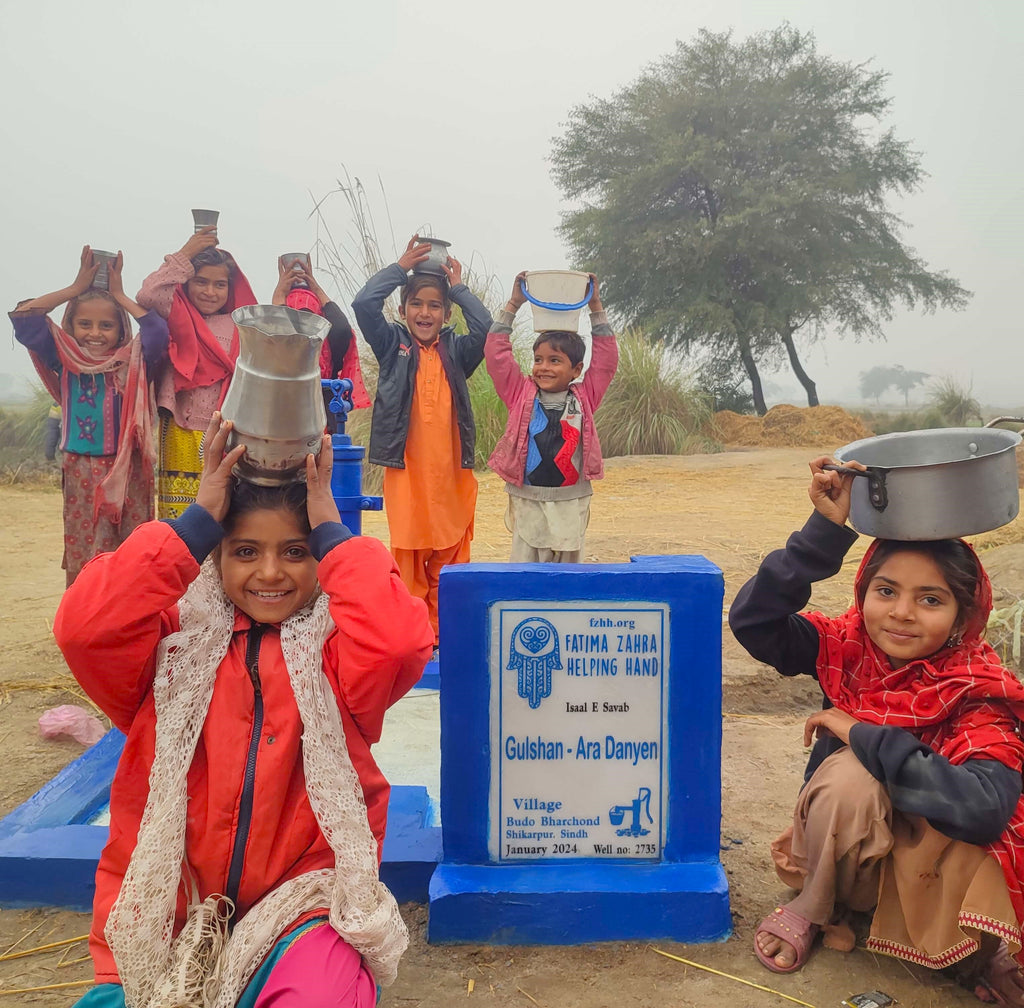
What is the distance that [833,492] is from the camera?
204cm

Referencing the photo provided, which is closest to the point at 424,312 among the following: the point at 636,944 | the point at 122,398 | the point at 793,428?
the point at 122,398

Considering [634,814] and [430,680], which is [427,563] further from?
[634,814]

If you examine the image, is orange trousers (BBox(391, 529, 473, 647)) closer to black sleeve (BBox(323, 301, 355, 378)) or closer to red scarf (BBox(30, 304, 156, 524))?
black sleeve (BBox(323, 301, 355, 378))

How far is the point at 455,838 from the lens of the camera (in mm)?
2219

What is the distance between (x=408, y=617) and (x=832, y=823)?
1.09 m

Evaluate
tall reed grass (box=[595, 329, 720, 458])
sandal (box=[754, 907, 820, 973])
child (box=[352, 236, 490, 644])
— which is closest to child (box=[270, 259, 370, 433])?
child (box=[352, 236, 490, 644])

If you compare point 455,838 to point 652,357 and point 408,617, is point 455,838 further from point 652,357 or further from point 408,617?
point 652,357

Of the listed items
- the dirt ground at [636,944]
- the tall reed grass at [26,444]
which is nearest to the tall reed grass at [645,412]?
the dirt ground at [636,944]

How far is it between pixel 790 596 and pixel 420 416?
2.45m

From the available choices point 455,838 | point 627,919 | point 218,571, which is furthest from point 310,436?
point 627,919

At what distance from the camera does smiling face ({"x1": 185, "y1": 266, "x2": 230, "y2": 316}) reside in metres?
4.13

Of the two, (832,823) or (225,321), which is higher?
(225,321)

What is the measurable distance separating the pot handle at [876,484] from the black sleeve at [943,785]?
484mm

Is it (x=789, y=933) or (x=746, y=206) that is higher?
(x=746, y=206)
